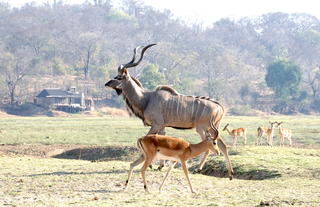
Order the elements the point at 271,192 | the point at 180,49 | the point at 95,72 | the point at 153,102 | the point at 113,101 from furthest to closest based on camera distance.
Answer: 1. the point at 180,49
2. the point at 95,72
3. the point at 113,101
4. the point at 153,102
5. the point at 271,192

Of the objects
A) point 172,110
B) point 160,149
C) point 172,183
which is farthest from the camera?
point 172,110

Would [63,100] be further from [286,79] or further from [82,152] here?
[82,152]

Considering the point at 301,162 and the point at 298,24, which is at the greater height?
the point at 298,24

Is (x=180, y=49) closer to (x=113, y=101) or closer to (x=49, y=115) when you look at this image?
(x=113, y=101)

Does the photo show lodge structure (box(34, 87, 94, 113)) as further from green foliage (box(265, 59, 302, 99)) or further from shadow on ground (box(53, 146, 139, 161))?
shadow on ground (box(53, 146, 139, 161))

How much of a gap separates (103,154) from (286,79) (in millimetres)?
58448

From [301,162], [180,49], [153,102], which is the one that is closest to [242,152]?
[301,162]

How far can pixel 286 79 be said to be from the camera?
7706 centimetres

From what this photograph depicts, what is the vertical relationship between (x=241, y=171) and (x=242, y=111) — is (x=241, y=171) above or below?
above

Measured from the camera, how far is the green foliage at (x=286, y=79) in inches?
3029

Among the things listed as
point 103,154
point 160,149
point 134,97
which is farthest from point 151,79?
point 160,149

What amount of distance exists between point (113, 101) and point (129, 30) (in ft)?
120

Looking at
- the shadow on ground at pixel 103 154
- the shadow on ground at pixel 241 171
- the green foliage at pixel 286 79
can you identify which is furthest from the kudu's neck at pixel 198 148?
the green foliage at pixel 286 79

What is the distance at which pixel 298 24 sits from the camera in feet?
451
